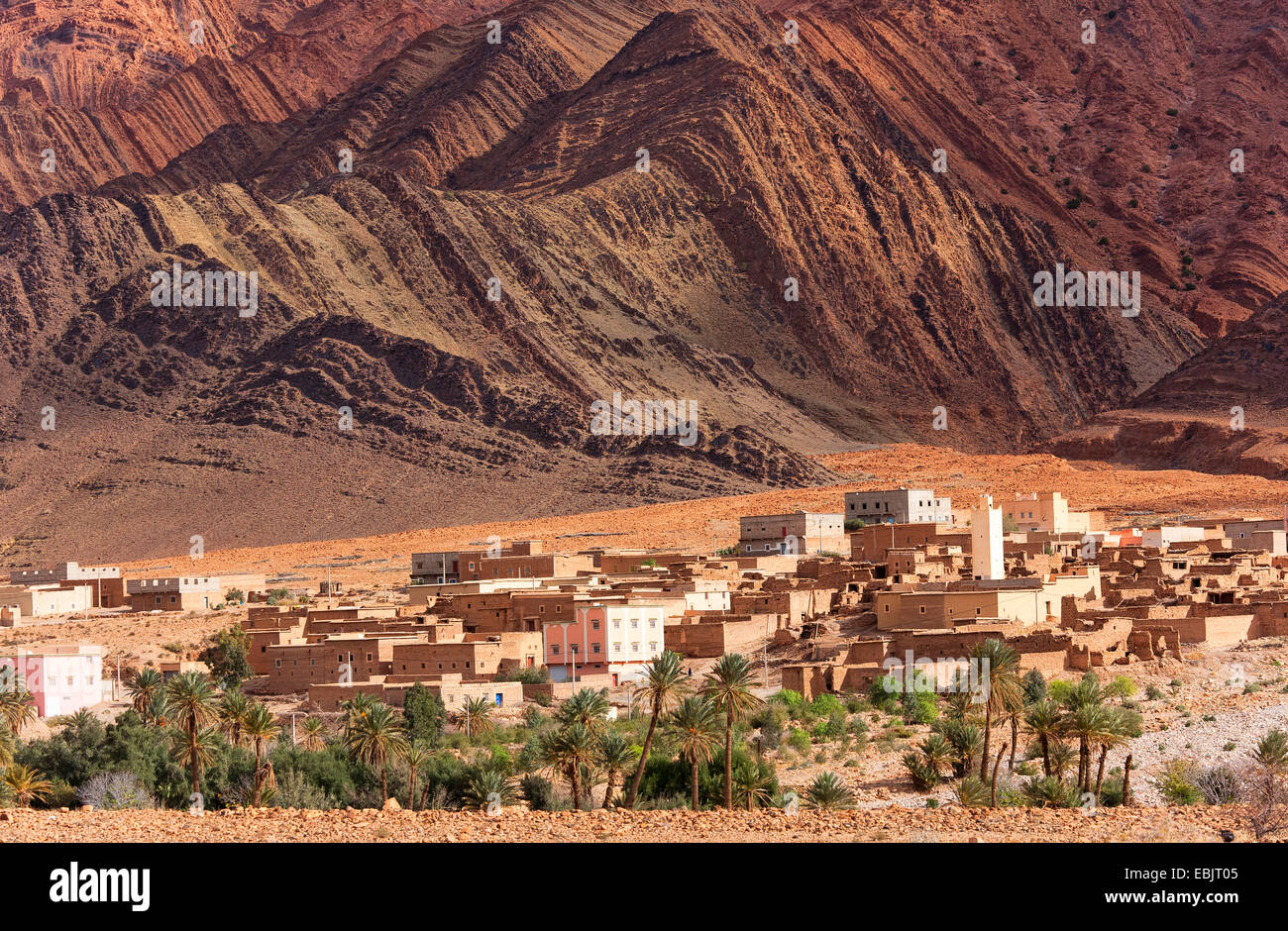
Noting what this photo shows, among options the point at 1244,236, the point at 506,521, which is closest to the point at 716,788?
the point at 506,521

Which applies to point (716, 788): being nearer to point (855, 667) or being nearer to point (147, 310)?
point (855, 667)

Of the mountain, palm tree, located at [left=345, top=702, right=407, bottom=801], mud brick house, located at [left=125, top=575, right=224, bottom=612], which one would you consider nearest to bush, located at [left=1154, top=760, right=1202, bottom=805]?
palm tree, located at [left=345, top=702, right=407, bottom=801]

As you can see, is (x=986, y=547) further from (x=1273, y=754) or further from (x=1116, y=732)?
(x=1273, y=754)

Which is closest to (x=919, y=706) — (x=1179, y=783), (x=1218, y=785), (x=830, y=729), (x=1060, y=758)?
(x=830, y=729)

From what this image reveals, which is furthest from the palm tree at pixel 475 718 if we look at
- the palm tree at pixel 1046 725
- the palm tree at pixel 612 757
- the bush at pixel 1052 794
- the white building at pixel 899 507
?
the white building at pixel 899 507
